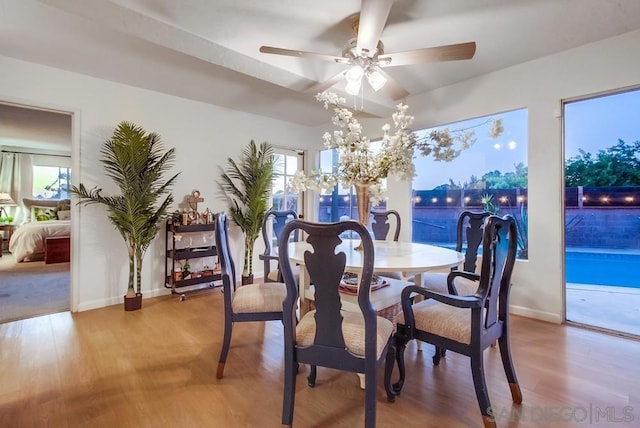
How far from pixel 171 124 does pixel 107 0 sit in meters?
1.95

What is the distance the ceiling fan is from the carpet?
3.44m

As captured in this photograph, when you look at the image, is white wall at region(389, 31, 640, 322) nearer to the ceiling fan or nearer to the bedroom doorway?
the ceiling fan

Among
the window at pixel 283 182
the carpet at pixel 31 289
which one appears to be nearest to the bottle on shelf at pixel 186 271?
the carpet at pixel 31 289

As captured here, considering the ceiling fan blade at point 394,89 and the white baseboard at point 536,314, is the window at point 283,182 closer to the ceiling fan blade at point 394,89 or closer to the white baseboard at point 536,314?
the ceiling fan blade at point 394,89

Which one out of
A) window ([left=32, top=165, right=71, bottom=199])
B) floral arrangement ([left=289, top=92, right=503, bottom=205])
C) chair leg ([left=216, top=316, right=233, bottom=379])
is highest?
window ([left=32, top=165, right=71, bottom=199])

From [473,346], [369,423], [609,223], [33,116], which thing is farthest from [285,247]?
[33,116]

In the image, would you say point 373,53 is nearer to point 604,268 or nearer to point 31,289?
point 604,268

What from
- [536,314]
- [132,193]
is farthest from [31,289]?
[536,314]

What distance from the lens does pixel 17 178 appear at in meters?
6.85

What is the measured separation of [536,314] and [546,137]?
173cm

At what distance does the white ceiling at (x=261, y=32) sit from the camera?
2014 mm

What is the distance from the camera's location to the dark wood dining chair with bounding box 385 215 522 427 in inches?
55.1

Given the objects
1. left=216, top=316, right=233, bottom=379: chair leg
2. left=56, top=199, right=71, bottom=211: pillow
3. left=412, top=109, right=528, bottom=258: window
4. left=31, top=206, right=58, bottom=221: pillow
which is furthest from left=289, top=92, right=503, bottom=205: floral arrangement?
left=31, top=206, right=58, bottom=221: pillow

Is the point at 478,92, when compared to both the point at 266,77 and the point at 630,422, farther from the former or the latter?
the point at 630,422
